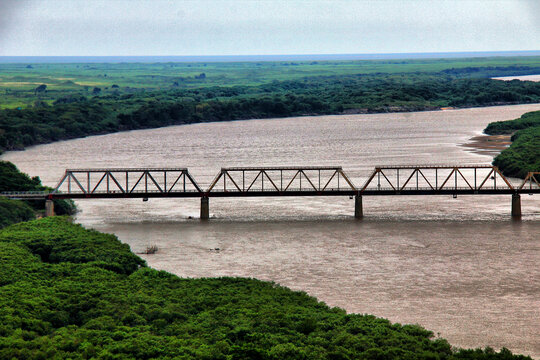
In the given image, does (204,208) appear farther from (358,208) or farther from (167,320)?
(167,320)

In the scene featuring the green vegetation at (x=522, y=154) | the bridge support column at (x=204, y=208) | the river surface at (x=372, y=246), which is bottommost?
the river surface at (x=372, y=246)

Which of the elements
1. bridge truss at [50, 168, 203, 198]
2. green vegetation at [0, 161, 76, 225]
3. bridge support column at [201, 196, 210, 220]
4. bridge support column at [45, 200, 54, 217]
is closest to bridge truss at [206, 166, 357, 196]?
bridge support column at [201, 196, 210, 220]

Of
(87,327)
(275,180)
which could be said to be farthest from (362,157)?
(87,327)

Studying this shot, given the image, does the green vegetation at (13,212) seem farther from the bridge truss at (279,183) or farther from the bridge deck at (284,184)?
the bridge truss at (279,183)

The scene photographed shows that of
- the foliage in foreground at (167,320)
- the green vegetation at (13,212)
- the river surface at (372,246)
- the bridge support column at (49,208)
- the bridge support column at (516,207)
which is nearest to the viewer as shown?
the foliage in foreground at (167,320)

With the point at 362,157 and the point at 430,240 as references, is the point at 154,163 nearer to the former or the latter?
the point at 362,157

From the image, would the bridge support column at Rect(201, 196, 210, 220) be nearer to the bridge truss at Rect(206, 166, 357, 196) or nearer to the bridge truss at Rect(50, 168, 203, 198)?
the bridge truss at Rect(206, 166, 357, 196)

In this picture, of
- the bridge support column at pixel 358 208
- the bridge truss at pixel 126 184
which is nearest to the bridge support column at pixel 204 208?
the bridge truss at pixel 126 184

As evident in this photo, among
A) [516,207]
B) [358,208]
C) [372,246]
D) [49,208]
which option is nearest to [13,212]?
[49,208]
